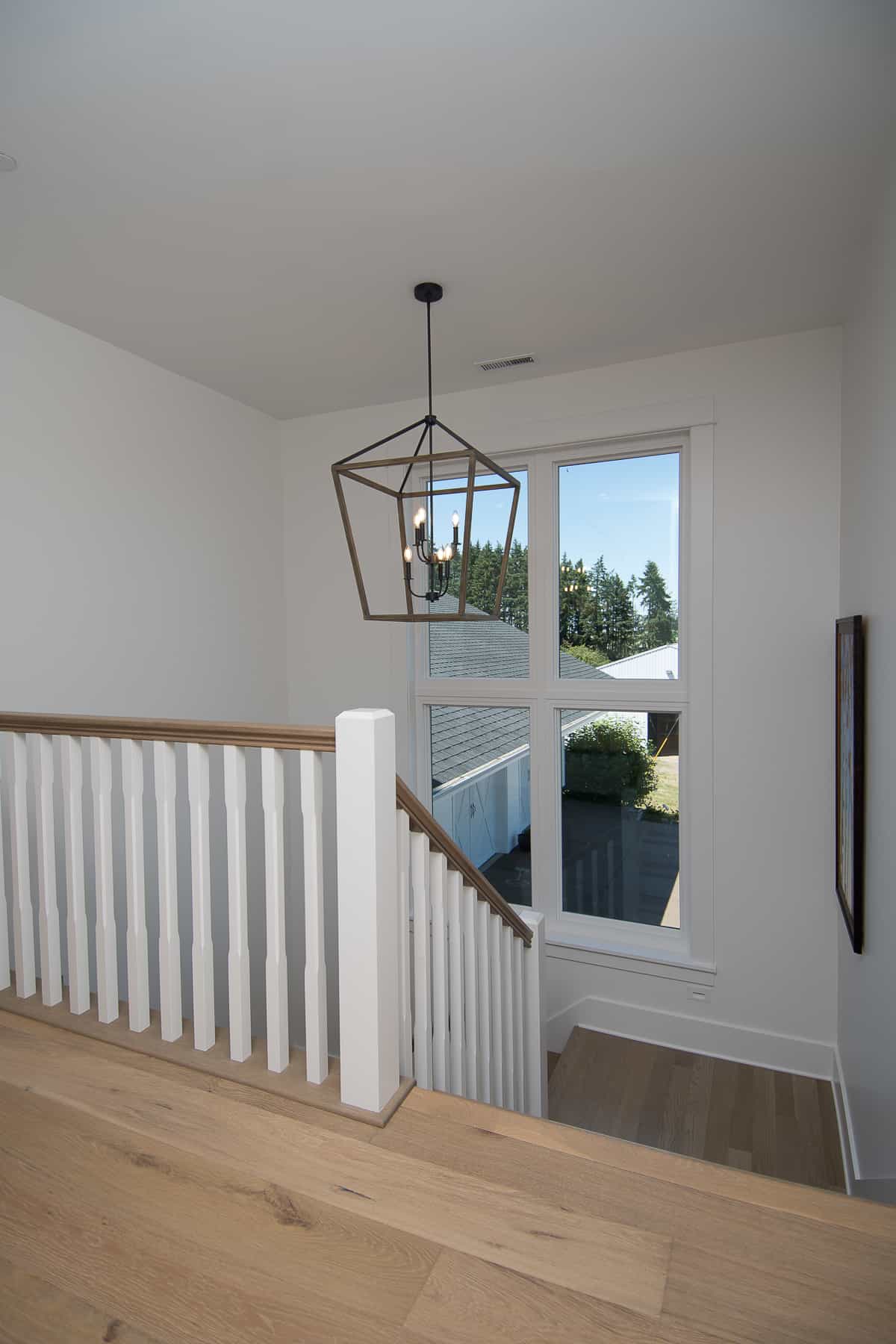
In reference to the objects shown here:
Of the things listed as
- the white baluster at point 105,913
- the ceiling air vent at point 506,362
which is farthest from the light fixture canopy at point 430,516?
the white baluster at point 105,913

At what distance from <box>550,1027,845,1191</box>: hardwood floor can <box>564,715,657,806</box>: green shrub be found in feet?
3.99

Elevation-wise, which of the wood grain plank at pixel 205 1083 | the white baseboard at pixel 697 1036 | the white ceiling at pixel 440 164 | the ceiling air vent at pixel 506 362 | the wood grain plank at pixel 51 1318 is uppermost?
the ceiling air vent at pixel 506 362

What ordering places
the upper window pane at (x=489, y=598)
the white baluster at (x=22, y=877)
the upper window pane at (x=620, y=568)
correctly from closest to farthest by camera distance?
the white baluster at (x=22, y=877)
the upper window pane at (x=620, y=568)
the upper window pane at (x=489, y=598)

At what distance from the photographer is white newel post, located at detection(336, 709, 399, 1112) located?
→ 60.8 inches

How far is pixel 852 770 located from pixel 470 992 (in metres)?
1.46

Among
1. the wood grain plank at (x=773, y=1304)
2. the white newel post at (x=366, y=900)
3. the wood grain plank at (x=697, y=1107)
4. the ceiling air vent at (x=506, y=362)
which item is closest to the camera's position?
the wood grain plank at (x=773, y=1304)

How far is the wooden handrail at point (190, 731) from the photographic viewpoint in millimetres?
1636

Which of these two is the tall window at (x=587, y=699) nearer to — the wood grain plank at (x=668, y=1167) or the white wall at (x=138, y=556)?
the white wall at (x=138, y=556)

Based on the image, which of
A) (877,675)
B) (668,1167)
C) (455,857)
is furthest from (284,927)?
(877,675)

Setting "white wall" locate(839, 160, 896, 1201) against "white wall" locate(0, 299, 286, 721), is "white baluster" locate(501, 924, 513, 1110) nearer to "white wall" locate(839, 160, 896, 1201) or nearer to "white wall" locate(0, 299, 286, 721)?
"white wall" locate(839, 160, 896, 1201)

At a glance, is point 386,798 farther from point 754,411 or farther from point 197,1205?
point 754,411

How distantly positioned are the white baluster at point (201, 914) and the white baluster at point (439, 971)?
573 mm

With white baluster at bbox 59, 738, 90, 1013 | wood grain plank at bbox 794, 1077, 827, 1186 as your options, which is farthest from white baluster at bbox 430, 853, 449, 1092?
wood grain plank at bbox 794, 1077, 827, 1186

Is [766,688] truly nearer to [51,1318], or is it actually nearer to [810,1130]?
[810,1130]
